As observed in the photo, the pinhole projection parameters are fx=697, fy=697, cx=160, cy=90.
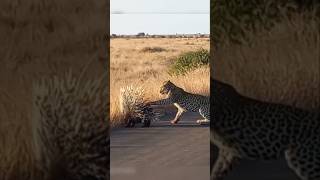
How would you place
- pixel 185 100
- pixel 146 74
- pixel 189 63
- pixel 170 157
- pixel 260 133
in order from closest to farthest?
pixel 260 133 → pixel 170 157 → pixel 185 100 → pixel 189 63 → pixel 146 74

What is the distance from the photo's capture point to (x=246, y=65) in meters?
4.54

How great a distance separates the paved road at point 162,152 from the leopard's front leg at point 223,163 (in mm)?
988

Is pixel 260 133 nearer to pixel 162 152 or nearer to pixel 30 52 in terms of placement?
pixel 30 52

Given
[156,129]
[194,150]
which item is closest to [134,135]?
[156,129]

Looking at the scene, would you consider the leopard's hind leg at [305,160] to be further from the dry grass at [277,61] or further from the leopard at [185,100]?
the leopard at [185,100]

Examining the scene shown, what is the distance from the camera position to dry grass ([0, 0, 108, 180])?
4.46 meters

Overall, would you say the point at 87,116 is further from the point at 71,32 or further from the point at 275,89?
the point at 275,89

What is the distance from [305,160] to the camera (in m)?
4.56

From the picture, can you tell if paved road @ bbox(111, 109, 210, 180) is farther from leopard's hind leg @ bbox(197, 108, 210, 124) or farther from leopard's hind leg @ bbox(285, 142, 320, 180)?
leopard's hind leg @ bbox(285, 142, 320, 180)

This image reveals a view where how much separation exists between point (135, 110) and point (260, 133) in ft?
16.2

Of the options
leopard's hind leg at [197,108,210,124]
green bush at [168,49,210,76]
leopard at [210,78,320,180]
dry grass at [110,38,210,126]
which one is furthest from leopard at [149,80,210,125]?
green bush at [168,49,210,76]

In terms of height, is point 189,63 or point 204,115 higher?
point 189,63

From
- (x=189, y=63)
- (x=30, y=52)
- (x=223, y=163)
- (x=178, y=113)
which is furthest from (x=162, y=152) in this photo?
(x=189, y=63)

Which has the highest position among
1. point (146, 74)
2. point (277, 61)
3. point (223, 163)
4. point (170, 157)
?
point (277, 61)
